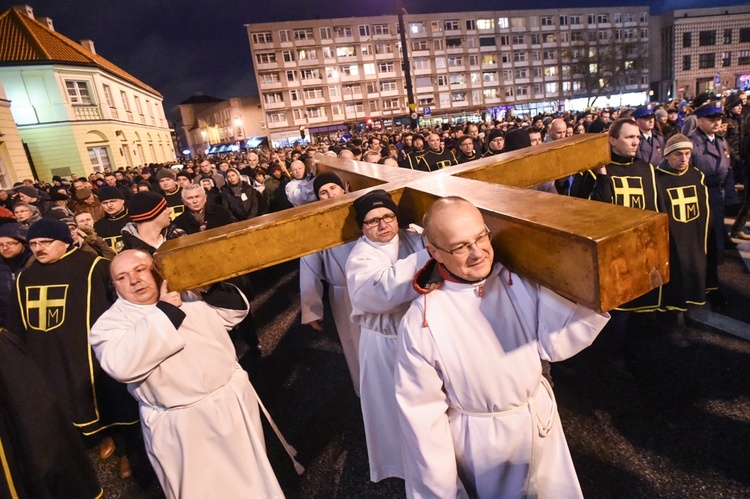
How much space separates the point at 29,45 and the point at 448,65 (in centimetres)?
4681

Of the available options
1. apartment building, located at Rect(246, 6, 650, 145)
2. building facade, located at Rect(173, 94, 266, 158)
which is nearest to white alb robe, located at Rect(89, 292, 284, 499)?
building facade, located at Rect(173, 94, 266, 158)

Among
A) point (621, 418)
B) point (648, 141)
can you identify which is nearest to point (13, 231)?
point (621, 418)

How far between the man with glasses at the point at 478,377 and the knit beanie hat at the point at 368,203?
344 mm

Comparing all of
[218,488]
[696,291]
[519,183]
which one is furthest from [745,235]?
[218,488]

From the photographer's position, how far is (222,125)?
2630 inches

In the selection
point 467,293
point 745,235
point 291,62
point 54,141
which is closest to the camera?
point 467,293

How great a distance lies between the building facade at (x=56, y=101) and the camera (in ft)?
83.9

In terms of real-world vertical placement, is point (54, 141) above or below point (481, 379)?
above

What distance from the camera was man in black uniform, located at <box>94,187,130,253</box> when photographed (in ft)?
16.4

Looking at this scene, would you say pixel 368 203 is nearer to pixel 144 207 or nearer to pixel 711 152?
pixel 144 207

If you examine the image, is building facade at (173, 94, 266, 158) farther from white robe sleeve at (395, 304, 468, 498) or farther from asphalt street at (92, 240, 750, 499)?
white robe sleeve at (395, 304, 468, 498)

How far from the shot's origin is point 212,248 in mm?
1457

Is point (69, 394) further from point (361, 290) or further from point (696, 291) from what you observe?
point (696, 291)

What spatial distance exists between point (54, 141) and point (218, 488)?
1285 inches
